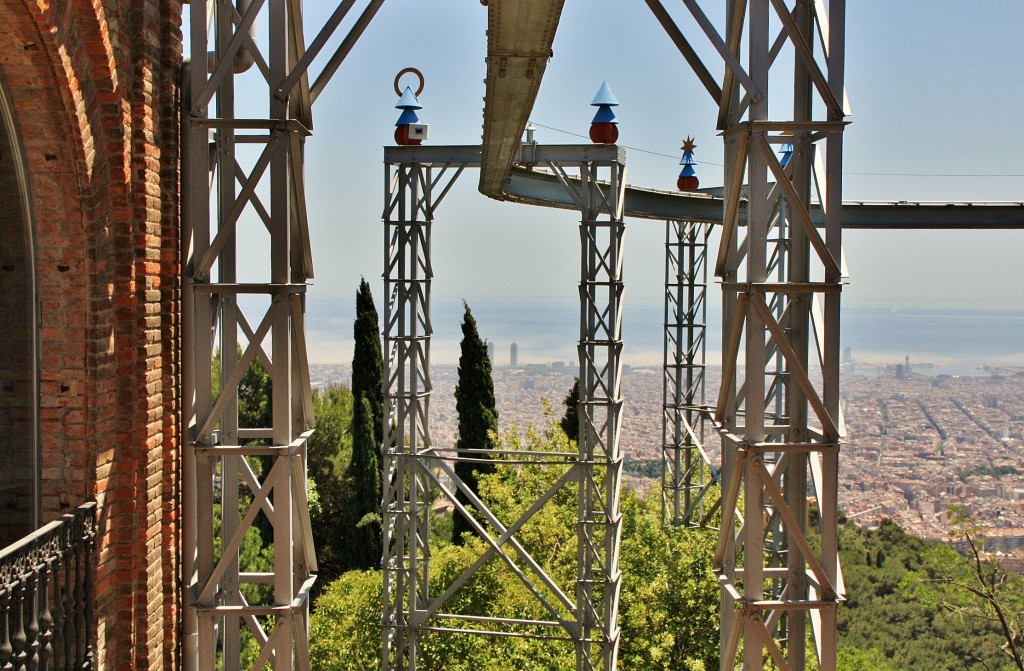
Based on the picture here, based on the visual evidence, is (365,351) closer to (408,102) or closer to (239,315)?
(408,102)

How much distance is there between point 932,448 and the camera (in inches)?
840

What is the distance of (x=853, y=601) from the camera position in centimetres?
1864

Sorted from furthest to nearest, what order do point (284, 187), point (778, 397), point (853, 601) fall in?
point (853, 601), point (778, 397), point (284, 187)

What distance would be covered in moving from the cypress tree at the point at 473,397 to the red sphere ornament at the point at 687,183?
29.1 feet

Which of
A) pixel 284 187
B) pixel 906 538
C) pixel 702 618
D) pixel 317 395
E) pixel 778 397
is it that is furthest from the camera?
pixel 317 395

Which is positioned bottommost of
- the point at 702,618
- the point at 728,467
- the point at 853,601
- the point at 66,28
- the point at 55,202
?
the point at 853,601

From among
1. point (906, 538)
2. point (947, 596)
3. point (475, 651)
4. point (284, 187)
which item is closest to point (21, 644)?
point (284, 187)

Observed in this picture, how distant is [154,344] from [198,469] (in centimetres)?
79

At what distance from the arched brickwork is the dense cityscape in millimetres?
13993

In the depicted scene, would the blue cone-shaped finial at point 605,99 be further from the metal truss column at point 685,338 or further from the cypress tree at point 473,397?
the cypress tree at point 473,397

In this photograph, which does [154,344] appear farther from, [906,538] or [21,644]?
[906,538]

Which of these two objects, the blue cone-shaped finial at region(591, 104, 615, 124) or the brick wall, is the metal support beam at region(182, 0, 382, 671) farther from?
the blue cone-shaped finial at region(591, 104, 615, 124)

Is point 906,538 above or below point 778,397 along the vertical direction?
below

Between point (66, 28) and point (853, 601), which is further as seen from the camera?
point (853, 601)
